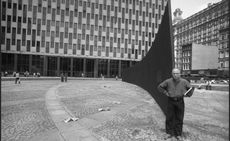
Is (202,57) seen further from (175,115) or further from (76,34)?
(175,115)

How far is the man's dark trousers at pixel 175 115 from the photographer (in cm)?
520

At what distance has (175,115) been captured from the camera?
17.5ft

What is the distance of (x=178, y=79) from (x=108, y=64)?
52846 mm

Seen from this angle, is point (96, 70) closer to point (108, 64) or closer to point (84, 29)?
point (108, 64)

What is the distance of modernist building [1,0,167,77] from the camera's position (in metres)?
50.4

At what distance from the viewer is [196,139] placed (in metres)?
5.19

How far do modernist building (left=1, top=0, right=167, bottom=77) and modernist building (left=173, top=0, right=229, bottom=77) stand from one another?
68.5 feet

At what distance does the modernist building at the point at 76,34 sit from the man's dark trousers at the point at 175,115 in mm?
50637

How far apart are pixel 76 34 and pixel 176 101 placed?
2075 inches

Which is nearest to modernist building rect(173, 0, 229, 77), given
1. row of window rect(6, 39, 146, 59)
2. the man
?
row of window rect(6, 39, 146, 59)

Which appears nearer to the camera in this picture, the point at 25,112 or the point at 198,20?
the point at 25,112

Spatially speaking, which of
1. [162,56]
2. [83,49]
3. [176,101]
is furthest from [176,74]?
[83,49]

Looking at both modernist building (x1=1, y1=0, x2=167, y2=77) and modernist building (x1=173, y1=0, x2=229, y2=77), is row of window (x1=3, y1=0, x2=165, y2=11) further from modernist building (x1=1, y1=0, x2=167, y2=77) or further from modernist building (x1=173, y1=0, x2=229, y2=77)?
modernist building (x1=173, y1=0, x2=229, y2=77)

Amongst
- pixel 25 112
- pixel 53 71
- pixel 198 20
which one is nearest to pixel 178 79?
pixel 25 112
